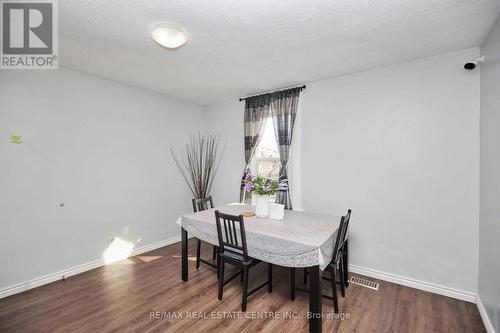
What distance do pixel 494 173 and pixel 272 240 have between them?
189 centimetres

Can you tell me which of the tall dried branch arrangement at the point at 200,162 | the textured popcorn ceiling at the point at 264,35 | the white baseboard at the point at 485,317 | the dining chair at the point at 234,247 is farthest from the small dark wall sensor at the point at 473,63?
the tall dried branch arrangement at the point at 200,162

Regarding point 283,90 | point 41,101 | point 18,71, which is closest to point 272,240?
point 283,90

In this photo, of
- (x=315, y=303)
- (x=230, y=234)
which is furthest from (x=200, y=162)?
(x=315, y=303)

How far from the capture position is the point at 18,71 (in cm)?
253

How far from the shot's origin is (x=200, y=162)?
14.7 feet

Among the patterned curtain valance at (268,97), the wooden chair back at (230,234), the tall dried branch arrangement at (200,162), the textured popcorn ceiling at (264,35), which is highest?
the textured popcorn ceiling at (264,35)

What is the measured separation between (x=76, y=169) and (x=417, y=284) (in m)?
4.29

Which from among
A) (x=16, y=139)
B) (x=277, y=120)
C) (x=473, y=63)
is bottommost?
(x=16, y=139)

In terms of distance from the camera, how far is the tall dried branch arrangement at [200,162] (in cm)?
431

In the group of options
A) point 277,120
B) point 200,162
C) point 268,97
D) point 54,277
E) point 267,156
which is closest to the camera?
point 54,277

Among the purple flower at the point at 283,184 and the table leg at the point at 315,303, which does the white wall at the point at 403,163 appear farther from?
the table leg at the point at 315,303

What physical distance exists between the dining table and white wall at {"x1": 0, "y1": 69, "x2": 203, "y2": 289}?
4.13 ft

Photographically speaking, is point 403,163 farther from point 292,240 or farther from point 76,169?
point 76,169

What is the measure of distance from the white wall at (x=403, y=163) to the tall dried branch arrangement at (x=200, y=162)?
6.00ft
